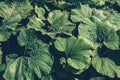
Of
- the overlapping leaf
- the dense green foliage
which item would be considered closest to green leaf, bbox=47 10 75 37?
the dense green foliage

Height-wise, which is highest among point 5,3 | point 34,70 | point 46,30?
point 5,3

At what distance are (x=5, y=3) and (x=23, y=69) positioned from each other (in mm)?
1010

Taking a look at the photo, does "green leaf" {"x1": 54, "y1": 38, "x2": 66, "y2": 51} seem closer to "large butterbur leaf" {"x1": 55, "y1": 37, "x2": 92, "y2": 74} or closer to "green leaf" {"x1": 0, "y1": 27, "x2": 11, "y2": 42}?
"large butterbur leaf" {"x1": 55, "y1": 37, "x2": 92, "y2": 74}

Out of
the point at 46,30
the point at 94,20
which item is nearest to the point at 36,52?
the point at 46,30

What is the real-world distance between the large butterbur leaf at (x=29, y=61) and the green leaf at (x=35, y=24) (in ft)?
0.25

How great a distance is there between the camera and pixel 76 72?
2918 millimetres

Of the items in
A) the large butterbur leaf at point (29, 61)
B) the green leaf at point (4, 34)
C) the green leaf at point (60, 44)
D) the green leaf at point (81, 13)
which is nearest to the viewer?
the large butterbur leaf at point (29, 61)

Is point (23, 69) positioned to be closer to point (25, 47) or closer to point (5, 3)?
point (25, 47)

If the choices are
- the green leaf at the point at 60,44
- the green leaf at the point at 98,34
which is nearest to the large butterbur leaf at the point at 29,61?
the green leaf at the point at 60,44

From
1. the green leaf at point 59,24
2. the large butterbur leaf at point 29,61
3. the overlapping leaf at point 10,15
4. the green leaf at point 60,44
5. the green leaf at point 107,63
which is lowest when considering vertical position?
the green leaf at point 107,63

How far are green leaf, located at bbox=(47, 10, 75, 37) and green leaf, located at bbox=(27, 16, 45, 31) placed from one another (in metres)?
0.10

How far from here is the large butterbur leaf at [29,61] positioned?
9.27 feet

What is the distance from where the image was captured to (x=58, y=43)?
9.68 feet

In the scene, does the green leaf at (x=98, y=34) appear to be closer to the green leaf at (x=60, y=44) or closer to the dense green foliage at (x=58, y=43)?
the dense green foliage at (x=58, y=43)
